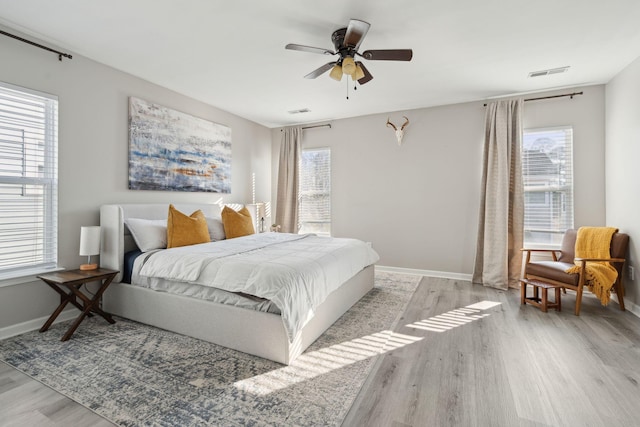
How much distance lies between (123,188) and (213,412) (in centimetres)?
291

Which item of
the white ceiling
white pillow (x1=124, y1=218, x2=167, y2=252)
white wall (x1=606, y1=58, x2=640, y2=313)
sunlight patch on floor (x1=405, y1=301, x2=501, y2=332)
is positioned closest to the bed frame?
white pillow (x1=124, y1=218, x2=167, y2=252)

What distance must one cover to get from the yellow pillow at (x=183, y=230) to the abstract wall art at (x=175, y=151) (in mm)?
808

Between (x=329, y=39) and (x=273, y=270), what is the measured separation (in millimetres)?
2220

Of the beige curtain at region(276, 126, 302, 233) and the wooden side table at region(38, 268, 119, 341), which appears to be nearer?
the wooden side table at region(38, 268, 119, 341)

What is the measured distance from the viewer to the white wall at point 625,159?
124 inches

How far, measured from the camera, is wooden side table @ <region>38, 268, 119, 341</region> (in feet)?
8.38

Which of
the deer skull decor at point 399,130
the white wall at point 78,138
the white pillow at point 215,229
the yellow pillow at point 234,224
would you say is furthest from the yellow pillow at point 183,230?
the deer skull decor at point 399,130

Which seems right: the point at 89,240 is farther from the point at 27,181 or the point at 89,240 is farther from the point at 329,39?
the point at 329,39

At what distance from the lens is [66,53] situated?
299cm

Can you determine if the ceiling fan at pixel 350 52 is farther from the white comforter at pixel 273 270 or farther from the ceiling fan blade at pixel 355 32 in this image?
the white comforter at pixel 273 270

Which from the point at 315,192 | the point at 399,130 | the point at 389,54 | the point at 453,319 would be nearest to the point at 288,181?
the point at 315,192

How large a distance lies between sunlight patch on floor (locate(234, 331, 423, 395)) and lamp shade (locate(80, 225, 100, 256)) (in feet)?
6.66

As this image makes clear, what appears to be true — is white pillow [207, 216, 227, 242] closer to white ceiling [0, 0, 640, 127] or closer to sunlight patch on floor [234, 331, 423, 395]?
white ceiling [0, 0, 640, 127]

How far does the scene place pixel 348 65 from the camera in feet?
8.40
